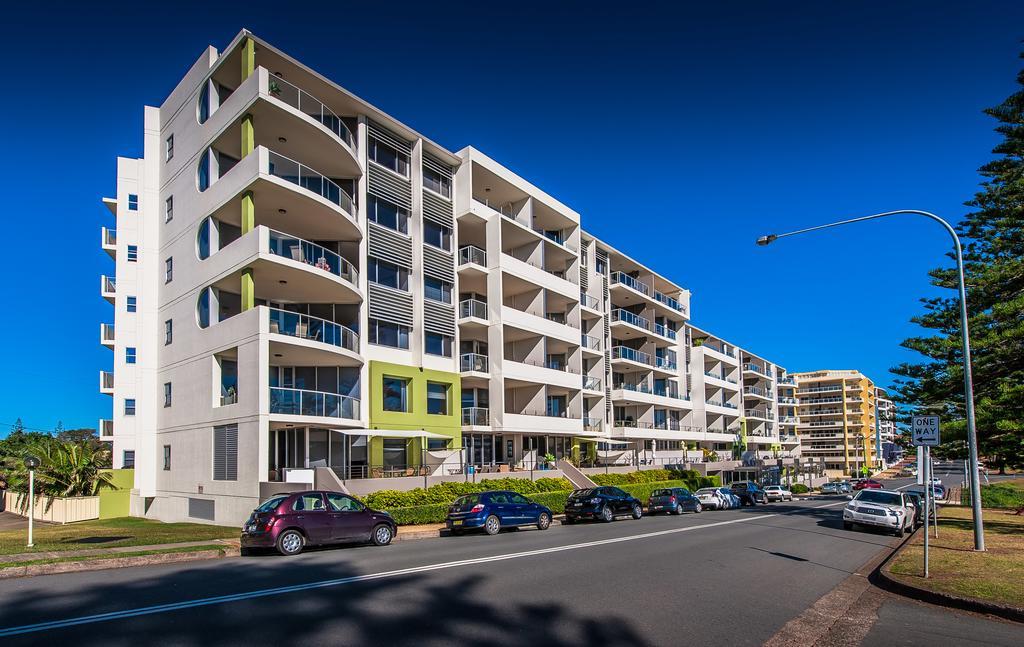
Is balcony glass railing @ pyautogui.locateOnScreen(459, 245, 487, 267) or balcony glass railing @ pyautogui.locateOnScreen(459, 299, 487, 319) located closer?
balcony glass railing @ pyautogui.locateOnScreen(459, 299, 487, 319)

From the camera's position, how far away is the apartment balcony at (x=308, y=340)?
25062 mm

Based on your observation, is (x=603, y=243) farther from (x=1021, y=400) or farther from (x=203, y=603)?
(x=203, y=603)

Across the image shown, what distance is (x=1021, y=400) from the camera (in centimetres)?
2267

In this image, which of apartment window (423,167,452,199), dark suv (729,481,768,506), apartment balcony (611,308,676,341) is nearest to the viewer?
apartment window (423,167,452,199)

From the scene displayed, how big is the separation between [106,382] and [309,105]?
889 inches

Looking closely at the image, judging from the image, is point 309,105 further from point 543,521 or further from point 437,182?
point 543,521

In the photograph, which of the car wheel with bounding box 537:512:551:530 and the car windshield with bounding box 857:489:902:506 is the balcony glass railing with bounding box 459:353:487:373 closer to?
the car wheel with bounding box 537:512:551:530

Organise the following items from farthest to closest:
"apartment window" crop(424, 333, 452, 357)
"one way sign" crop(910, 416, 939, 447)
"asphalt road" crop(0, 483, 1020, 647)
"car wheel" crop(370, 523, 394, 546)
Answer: "apartment window" crop(424, 333, 452, 357) → "car wheel" crop(370, 523, 394, 546) → "one way sign" crop(910, 416, 939, 447) → "asphalt road" crop(0, 483, 1020, 647)

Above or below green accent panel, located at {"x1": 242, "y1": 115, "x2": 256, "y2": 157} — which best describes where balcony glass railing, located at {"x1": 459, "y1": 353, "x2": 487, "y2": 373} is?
below

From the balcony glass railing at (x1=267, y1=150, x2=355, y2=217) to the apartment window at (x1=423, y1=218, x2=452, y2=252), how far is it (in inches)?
277

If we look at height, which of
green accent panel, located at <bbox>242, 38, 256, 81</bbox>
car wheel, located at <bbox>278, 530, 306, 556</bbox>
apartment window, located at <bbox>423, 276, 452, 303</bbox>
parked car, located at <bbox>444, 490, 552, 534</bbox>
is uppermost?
green accent panel, located at <bbox>242, 38, 256, 81</bbox>

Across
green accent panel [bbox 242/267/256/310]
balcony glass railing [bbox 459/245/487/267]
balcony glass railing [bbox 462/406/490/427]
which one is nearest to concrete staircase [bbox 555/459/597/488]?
balcony glass railing [bbox 462/406/490/427]

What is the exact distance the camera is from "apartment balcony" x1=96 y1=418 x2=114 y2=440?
126 feet

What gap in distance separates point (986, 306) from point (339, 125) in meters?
26.0
